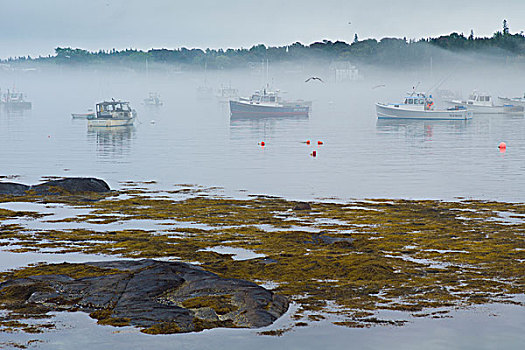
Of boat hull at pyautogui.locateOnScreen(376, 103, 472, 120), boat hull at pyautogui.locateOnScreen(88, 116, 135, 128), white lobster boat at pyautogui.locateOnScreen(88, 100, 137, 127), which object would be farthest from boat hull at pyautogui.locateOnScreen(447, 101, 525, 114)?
boat hull at pyautogui.locateOnScreen(88, 116, 135, 128)

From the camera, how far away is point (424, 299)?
15180 millimetres

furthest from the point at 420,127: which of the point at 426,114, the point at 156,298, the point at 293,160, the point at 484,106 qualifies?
the point at 156,298

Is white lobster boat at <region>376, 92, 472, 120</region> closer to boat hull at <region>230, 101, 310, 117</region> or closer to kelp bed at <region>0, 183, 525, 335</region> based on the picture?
boat hull at <region>230, 101, 310, 117</region>

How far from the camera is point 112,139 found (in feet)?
255

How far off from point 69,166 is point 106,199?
2036 centimetres

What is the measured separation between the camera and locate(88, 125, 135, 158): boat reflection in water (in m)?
62.5

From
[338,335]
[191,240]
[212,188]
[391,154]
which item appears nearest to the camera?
[338,335]

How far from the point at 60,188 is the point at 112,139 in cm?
4671

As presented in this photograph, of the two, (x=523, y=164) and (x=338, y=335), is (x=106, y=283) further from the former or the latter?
(x=523, y=164)

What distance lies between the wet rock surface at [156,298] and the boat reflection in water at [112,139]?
141 feet

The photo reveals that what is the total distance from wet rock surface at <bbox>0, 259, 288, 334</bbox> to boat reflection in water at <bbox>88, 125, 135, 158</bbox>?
43.1 m

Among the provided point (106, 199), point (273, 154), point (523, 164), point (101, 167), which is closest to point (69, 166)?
point (101, 167)

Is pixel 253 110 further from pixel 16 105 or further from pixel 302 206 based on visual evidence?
pixel 302 206

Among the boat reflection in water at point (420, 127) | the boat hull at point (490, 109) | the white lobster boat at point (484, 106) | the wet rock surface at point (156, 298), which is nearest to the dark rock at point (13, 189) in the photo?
the wet rock surface at point (156, 298)
